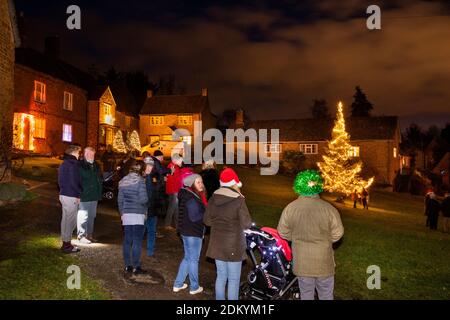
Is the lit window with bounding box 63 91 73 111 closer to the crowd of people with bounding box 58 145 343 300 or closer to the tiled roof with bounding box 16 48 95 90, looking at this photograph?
the tiled roof with bounding box 16 48 95 90

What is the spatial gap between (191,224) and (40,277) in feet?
9.35

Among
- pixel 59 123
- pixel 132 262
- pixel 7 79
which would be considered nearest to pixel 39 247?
pixel 132 262

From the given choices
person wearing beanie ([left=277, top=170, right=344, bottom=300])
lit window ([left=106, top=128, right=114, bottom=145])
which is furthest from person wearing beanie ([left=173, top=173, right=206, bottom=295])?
lit window ([left=106, top=128, right=114, bottom=145])

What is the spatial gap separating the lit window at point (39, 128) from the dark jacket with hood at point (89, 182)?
863 inches

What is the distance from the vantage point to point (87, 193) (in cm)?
965

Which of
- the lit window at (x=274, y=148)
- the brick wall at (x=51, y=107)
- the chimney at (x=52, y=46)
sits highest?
the chimney at (x=52, y=46)

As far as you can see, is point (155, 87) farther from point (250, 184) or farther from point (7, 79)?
point (7, 79)

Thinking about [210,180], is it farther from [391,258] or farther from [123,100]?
[123,100]

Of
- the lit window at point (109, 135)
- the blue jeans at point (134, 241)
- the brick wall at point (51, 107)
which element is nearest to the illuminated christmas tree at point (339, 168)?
the lit window at point (109, 135)

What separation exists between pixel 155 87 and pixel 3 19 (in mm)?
55440

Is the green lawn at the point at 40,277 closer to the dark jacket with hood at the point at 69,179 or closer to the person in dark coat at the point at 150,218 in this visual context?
the dark jacket with hood at the point at 69,179

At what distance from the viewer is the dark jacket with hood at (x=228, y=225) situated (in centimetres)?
632

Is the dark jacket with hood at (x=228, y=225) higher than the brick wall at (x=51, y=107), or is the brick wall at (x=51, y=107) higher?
the brick wall at (x=51, y=107)

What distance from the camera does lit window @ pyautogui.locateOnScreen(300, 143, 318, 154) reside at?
2028 inches
